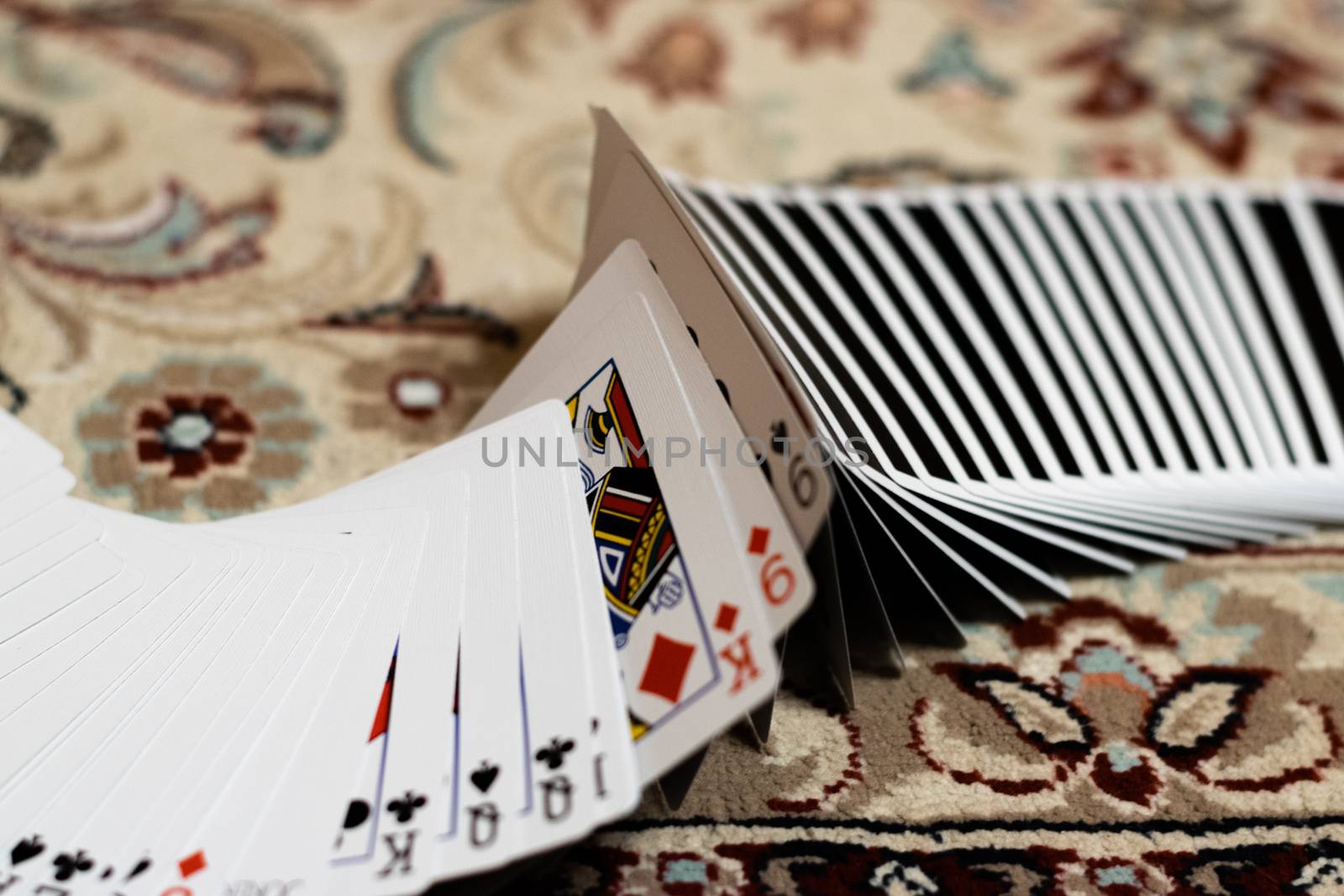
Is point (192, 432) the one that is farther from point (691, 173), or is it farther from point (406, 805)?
point (691, 173)

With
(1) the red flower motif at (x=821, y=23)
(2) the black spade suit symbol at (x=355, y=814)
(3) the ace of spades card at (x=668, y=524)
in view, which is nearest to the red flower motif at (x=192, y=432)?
(3) the ace of spades card at (x=668, y=524)

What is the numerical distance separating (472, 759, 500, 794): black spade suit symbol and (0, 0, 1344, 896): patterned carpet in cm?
9

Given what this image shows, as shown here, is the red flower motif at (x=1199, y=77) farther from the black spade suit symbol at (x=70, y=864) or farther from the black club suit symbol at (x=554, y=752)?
the black spade suit symbol at (x=70, y=864)

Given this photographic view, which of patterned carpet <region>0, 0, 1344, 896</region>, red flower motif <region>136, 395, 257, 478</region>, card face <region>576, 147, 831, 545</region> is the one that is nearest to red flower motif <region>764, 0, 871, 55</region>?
patterned carpet <region>0, 0, 1344, 896</region>

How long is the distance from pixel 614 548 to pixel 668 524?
0.04 meters

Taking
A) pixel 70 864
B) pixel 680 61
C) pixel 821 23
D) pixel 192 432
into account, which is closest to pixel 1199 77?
pixel 821 23

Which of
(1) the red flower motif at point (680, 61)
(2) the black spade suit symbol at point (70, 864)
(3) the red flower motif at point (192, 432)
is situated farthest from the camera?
(1) the red flower motif at point (680, 61)

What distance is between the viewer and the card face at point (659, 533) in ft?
2.05

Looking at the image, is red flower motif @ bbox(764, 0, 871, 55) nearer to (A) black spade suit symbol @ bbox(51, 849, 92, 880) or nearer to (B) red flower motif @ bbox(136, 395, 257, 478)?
(B) red flower motif @ bbox(136, 395, 257, 478)

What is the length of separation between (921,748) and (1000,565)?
0.63 feet

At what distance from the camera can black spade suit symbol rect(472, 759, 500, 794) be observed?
611 millimetres

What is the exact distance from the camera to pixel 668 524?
0.70 metres

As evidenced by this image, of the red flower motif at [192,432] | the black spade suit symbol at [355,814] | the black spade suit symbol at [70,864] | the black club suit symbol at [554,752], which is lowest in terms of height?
the black spade suit symbol at [70,864]

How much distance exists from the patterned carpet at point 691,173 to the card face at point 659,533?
12 cm
